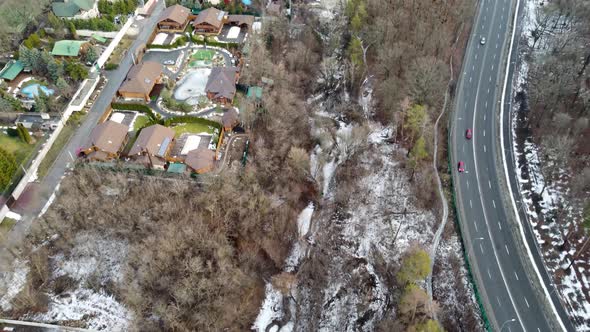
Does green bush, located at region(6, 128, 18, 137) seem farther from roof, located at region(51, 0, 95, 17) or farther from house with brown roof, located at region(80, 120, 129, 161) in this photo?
roof, located at region(51, 0, 95, 17)

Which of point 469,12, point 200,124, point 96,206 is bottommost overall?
point 96,206

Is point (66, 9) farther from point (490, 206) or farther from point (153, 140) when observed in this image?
point (490, 206)

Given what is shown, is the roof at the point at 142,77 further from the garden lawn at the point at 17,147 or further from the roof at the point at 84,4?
the roof at the point at 84,4

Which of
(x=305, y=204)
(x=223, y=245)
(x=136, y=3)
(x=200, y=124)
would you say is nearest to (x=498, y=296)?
(x=305, y=204)

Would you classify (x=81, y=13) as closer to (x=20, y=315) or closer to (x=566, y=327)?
(x=20, y=315)

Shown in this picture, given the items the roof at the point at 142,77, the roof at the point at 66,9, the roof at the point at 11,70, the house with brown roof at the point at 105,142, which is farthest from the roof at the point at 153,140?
the roof at the point at 66,9

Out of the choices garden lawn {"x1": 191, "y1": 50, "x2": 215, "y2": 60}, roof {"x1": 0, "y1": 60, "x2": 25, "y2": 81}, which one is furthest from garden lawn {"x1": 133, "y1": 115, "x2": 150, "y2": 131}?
roof {"x1": 0, "y1": 60, "x2": 25, "y2": 81}

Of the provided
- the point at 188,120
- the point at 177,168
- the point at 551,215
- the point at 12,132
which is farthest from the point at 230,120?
the point at 551,215
